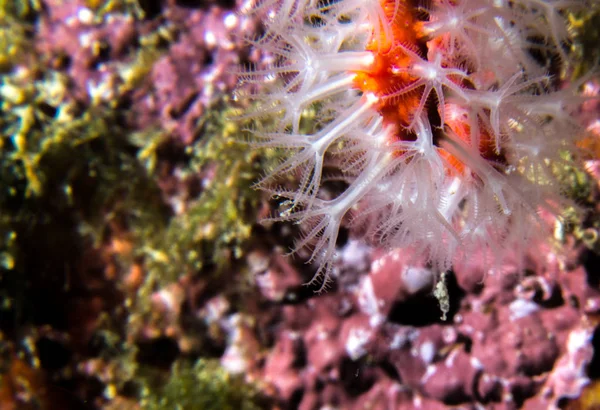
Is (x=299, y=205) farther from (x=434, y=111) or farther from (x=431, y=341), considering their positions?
(x=431, y=341)

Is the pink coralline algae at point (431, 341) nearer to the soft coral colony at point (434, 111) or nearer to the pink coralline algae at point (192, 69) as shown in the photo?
the soft coral colony at point (434, 111)

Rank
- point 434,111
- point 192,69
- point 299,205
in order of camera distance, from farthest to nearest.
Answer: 1. point 192,69
2. point 299,205
3. point 434,111

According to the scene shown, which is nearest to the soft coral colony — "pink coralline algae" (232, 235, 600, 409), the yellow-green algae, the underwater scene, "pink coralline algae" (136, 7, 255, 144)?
the underwater scene

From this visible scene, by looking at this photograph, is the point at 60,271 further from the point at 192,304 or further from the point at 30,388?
the point at 192,304

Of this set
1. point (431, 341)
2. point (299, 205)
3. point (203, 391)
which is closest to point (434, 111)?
point (299, 205)

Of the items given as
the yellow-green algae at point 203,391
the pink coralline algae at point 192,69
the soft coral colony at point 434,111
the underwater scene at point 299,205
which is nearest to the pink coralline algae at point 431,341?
the underwater scene at point 299,205

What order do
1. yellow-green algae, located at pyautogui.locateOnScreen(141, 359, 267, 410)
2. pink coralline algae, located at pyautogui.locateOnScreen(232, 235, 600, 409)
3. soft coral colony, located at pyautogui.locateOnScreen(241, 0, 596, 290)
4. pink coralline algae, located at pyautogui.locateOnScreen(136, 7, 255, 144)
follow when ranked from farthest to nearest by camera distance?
1. yellow-green algae, located at pyautogui.locateOnScreen(141, 359, 267, 410)
2. pink coralline algae, located at pyautogui.locateOnScreen(136, 7, 255, 144)
3. pink coralline algae, located at pyautogui.locateOnScreen(232, 235, 600, 409)
4. soft coral colony, located at pyautogui.locateOnScreen(241, 0, 596, 290)

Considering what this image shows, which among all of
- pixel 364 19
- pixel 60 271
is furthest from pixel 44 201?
pixel 364 19

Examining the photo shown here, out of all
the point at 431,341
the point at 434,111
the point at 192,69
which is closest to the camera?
the point at 434,111

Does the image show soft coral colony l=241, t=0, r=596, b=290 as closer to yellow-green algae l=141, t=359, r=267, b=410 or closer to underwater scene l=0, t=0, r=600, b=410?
underwater scene l=0, t=0, r=600, b=410
